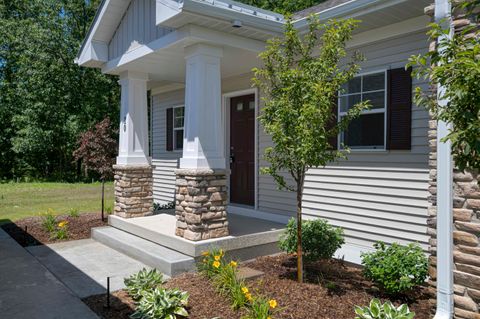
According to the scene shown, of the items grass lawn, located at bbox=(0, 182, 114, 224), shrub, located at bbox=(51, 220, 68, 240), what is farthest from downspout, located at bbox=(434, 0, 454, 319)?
grass lawn, located at bbox=(0, 182, 114, 224)

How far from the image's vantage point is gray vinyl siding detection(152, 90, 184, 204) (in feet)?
34.1

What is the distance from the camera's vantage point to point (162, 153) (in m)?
10.9

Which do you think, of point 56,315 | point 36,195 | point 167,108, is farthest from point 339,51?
point 36,195

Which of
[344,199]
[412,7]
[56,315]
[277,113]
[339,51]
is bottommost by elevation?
[56,315]

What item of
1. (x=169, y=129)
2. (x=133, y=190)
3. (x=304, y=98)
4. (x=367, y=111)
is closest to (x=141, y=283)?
(x=304, y=98)

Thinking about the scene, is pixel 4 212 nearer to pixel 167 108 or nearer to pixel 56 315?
pixel 167 108

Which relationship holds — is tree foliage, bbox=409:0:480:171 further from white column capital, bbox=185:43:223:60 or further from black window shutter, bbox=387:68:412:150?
white column capital, bbox=185:43:223:60

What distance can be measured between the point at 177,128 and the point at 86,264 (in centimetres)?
516

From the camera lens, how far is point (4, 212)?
10.3 m

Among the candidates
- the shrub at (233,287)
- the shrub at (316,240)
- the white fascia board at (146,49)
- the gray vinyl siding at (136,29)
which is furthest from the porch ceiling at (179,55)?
the shrub at (233,287)

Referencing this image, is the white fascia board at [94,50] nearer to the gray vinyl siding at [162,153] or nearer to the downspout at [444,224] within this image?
the gray vinyl siding at [162,153]

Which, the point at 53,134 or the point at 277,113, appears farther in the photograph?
the point at 53,134

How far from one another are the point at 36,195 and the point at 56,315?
11.2 meters

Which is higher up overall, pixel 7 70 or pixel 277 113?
pixel 7 70
